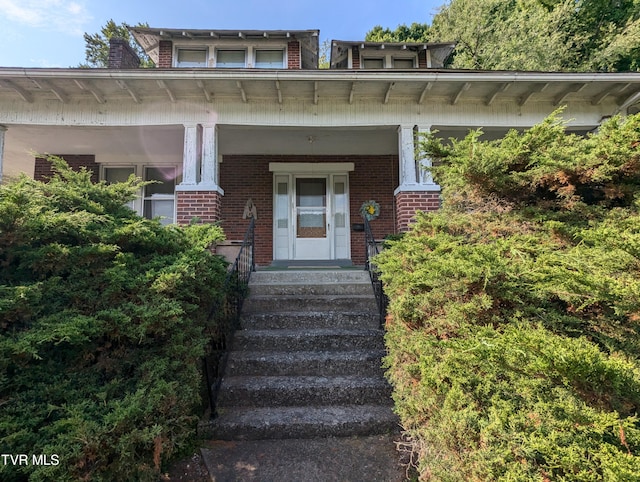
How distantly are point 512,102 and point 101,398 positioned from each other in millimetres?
6538

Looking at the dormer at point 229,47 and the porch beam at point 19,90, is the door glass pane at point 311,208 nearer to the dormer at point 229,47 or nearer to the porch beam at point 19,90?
the dormer at point 229,47

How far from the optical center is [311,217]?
7.64m

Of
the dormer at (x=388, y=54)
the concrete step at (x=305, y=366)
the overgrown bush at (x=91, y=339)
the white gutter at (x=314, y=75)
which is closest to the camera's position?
the overgrown bush at (x=91, y=339)

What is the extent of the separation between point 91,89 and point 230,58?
3.94 meters

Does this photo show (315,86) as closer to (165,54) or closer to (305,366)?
(305,366)

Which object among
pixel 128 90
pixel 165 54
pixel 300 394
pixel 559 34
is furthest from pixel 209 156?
pixel 559 34

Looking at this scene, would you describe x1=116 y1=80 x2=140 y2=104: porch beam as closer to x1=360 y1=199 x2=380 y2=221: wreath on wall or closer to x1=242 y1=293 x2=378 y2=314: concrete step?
x1=242 y1=293 x2=378 y2=314: concrete step

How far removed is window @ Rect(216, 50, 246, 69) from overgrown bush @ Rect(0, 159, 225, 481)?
20.8ft

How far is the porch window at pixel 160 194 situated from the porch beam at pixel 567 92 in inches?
294

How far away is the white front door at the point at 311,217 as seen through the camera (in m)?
7.54

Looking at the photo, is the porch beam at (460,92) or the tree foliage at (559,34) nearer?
the porch beam at (460,92)

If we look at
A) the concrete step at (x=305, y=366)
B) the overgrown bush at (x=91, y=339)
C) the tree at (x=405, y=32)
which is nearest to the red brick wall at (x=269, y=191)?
the concrete step at (x=305, y=366)

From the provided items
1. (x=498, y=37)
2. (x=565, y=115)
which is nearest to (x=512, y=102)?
(x=565, y=115)

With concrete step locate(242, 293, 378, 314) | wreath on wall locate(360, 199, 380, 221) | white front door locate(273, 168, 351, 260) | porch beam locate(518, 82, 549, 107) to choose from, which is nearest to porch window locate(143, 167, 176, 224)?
white front door locate(273, 168, 351, 260)
